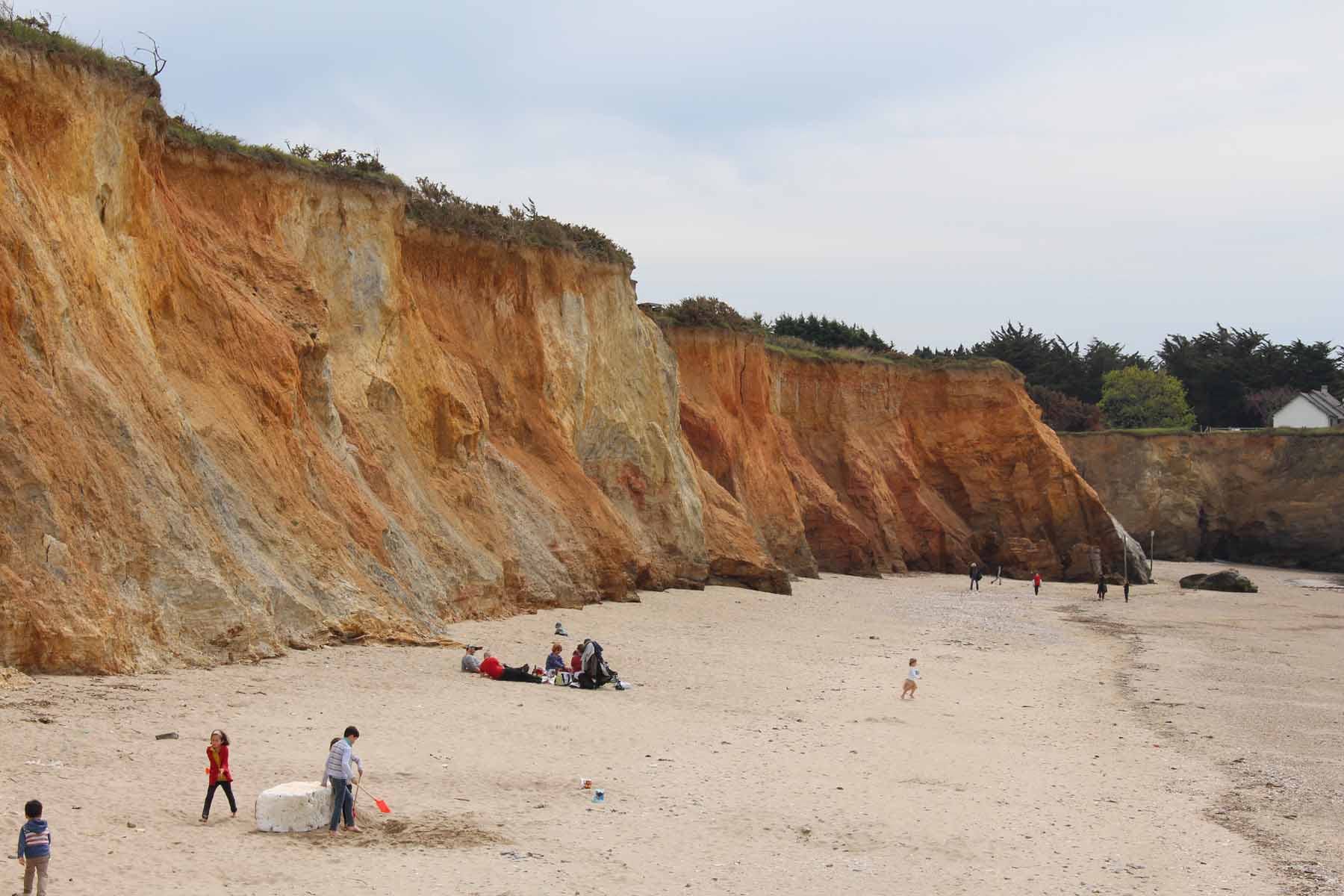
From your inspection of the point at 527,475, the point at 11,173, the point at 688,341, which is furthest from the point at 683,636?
the point at 688,341

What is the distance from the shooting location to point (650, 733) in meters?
14.1

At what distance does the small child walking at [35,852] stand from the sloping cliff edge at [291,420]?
18.3 ft

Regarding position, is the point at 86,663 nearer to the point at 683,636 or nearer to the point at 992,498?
the point at 683,636

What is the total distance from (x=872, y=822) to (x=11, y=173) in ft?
39.5

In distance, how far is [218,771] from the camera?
9492 mm

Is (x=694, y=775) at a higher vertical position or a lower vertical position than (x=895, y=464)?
lower

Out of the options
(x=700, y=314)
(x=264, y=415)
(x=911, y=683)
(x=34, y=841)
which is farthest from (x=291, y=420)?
(x=700, y=314)

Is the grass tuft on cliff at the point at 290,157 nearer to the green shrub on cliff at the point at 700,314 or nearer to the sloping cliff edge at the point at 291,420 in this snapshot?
the sloping cliff edge at the point at 291,420

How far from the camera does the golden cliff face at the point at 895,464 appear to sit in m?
38.6

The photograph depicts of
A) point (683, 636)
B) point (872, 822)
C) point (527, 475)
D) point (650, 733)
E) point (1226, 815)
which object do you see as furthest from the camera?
point (527, 475)

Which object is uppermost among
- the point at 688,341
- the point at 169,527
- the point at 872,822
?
the point at 688,341

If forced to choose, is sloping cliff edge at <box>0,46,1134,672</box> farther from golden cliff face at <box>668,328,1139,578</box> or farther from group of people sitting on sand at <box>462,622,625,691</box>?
group of people sitting on sand at <box>462,622,625,691</box>

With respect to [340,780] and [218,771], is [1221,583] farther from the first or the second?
[218,771]

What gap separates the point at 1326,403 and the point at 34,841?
77.0m
